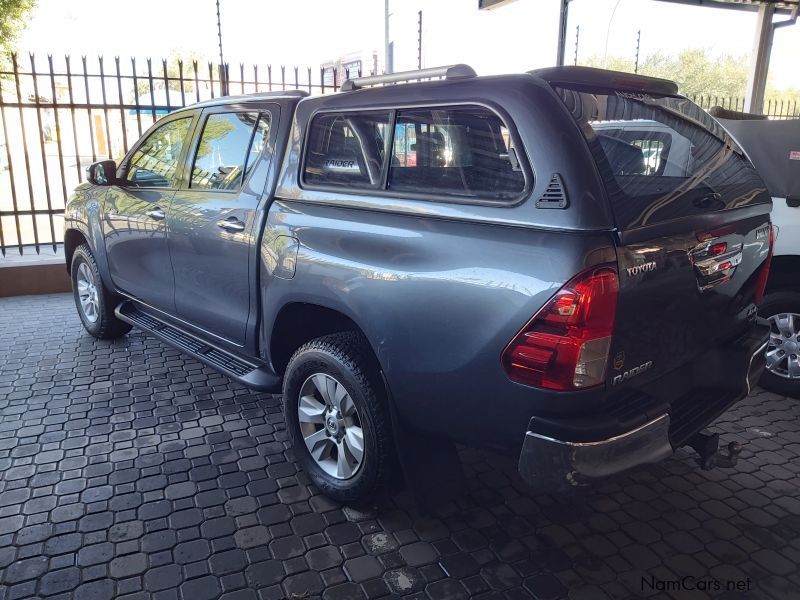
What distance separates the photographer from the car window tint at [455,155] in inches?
92.2

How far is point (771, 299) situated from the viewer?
4.35 metres

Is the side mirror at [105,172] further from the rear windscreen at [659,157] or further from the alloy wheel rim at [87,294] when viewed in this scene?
the rear windscreen at [659,157]

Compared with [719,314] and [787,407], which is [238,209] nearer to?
[719,314]

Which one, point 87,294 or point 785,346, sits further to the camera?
point 87,294

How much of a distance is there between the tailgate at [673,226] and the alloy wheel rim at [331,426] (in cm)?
128

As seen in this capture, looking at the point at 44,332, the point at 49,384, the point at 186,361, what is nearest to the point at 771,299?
the point at 186,361

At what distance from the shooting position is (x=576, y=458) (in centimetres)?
211

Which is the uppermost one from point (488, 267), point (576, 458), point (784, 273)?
point (488, 267)

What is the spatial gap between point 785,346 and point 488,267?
3.23 metres

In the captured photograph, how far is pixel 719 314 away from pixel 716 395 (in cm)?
38

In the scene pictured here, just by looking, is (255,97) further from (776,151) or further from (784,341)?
(784,341)

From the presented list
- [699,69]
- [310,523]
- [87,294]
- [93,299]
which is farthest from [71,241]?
→ [699,69]

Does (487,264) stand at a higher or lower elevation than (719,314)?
higher

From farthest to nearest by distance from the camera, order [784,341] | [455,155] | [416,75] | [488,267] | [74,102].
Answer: [74,102] → [784,341] → [416,75] → [455,155] → [488,267]
